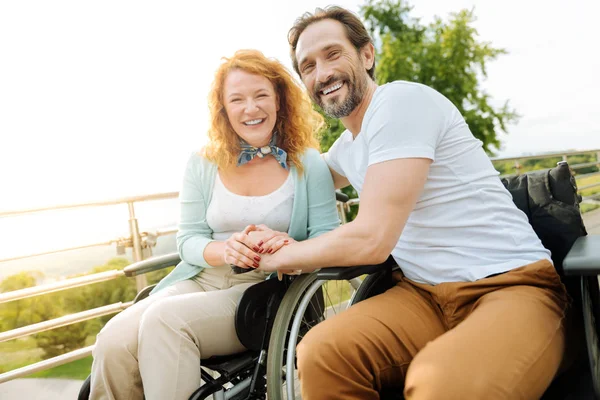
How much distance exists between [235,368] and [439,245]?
2.32 feet

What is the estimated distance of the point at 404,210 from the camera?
129 centimetres

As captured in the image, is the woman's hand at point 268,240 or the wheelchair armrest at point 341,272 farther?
the woman's hand at point 268,240

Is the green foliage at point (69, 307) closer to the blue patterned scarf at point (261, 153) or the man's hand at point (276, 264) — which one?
the blue patterned scarf at point (261, 153)

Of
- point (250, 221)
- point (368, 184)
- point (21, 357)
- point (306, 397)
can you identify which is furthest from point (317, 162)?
point (21, 357)

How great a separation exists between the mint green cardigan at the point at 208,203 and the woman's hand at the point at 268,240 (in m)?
0.27

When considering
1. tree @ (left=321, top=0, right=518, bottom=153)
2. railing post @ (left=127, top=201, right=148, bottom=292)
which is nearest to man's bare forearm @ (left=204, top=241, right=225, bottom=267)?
railing post @ (left=127, top=201, right=148, bottom=292)

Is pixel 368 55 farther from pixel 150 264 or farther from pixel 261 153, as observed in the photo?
pixel 150 264

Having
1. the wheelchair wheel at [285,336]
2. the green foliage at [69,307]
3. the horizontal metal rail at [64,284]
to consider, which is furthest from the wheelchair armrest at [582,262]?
the green foliage at [69,307]

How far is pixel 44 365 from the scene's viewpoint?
96.9 inches

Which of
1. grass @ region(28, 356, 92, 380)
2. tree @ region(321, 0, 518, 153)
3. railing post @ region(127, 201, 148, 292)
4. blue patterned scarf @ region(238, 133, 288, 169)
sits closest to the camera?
blue patterned scarf @ region(238, 133, 288, 169)

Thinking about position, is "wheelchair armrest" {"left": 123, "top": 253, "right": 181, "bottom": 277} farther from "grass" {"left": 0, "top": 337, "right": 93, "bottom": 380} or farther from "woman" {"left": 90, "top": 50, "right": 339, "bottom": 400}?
"grass" {"left": 0, "top": 337, "right": 93, "bottom": 380}

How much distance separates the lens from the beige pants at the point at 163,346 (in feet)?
4.66

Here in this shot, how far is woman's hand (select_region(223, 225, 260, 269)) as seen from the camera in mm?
1526

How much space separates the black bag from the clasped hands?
739 mm
